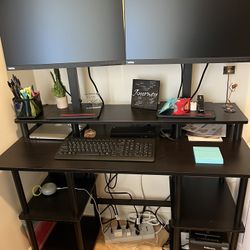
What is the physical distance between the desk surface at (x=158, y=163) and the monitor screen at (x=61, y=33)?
1.42 ft

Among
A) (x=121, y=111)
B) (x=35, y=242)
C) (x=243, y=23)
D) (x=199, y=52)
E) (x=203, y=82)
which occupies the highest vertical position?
(x=243, y=23)

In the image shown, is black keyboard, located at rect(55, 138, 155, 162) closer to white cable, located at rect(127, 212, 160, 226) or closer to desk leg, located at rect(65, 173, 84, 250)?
desk leg, located at rect(65, 173, 84, 250)

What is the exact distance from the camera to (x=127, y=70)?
1482 mm

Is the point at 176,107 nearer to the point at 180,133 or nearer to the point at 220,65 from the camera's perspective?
the point at 180,133

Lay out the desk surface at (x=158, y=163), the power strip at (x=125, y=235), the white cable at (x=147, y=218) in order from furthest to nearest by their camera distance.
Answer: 1. the white cable at (x=147, y=218)
2. the power strip at (x=125, y=235)
3. the desk surface at (x=158, y=163)

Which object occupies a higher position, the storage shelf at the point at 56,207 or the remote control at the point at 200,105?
the remote control at the point at 200,105

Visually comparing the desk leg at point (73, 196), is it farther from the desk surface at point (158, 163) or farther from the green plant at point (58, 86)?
the green plant at point (58, 86)

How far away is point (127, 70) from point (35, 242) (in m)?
1.12

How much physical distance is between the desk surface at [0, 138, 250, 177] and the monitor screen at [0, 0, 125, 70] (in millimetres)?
434

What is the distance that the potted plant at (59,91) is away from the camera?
1384mm

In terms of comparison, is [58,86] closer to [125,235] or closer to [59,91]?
[59,91]

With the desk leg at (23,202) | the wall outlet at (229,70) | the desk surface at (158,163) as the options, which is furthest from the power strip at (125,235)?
the wall outlet at (229,70)

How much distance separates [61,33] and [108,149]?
1.94 feet

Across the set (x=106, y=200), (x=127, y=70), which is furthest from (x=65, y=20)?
(x=106, y=200)
